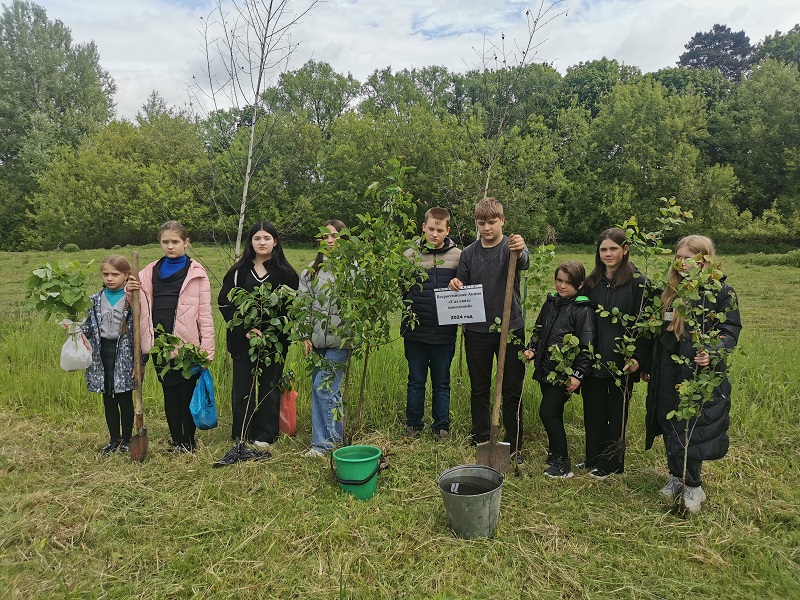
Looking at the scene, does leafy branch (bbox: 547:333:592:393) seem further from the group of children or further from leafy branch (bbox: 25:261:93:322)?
leafy branch (bbox: 25:261:93:322)

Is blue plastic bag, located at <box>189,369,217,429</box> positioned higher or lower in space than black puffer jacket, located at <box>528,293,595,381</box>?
lower

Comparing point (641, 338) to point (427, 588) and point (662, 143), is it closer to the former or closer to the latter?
point (427, 588)

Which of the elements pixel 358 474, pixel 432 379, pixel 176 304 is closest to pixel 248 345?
pixel 176 304

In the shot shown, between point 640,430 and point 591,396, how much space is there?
1126 mm

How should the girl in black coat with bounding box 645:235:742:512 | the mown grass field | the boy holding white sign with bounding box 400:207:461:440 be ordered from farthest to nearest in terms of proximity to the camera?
the boy holding white sign with bounding box 400:207:461:440, the girl in black coat with bounding box 645:235:742:512, the mown grass field

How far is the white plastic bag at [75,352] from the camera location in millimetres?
3830

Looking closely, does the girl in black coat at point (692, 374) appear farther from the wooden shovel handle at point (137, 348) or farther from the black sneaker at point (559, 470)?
the wooden shovel handle at point (137, 348)

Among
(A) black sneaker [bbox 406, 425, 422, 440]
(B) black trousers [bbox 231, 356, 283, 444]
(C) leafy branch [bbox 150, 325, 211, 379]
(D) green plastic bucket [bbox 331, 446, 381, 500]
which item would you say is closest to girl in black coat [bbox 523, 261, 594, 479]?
(A) black sneaker [bbox 406, 425, 422, 440]

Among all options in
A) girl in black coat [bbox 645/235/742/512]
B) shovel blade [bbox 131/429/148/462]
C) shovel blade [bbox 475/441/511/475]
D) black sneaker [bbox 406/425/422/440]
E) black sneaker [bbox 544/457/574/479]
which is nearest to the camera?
girl in black coat [bbox 645/235/742/512]

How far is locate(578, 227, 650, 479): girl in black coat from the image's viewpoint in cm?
349

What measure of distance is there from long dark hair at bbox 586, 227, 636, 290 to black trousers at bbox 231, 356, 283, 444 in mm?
2484

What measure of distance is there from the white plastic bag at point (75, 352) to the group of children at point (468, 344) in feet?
0.55

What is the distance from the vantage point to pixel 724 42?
41.0 meters

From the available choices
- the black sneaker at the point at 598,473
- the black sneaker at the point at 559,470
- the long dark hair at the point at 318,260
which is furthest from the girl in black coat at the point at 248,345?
the black sneaker at the point at 598,473
